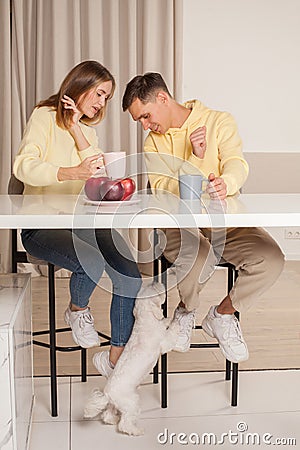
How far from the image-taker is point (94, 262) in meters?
2.25

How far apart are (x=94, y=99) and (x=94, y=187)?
0.64 meters

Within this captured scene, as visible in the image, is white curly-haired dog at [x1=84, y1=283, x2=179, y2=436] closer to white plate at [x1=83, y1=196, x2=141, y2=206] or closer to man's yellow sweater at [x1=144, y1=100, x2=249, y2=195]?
white plate at [x1=83, y1=196, x2=141, y2=206]

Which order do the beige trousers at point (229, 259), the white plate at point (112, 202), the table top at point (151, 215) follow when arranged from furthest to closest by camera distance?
the beige trousers at point (229, 259) < the white plate at point (112, 202) < the table top at point (151, 215)

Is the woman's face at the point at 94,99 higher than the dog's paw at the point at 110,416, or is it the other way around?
the woman's face at the point at 94,99

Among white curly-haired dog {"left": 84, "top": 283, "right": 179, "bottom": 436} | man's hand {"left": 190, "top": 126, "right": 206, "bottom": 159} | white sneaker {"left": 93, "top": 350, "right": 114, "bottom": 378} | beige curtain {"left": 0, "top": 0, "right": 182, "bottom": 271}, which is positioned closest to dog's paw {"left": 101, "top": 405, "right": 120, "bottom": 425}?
white curly-haired dog {"left": 84, "top": 283, "right": 179, "bottom": 436}

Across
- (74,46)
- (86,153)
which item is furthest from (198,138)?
(74,46)

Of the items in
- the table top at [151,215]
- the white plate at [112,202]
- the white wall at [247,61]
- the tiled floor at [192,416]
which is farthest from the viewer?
the white wall at [247,61]

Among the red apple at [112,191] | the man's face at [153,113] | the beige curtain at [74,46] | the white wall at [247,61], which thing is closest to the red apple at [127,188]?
the red apple at [112,191]

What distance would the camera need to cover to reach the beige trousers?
2.26m

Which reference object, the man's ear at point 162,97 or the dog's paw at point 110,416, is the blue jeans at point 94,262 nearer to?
the dog's paw at point 110,416

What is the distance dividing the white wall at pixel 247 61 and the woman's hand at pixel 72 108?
231 cm

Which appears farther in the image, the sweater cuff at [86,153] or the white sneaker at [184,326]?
the sweater cuff at [86,153]

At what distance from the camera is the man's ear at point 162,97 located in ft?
8.39

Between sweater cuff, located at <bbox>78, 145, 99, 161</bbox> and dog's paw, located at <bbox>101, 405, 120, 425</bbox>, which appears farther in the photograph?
sweater cuff, located at <bbox>78, 145, 99, 161</bbox>
